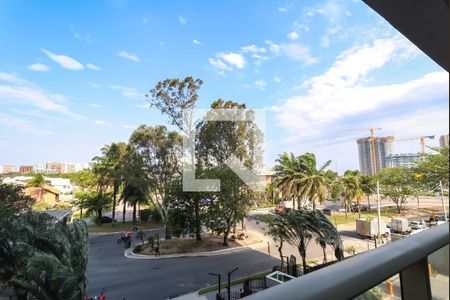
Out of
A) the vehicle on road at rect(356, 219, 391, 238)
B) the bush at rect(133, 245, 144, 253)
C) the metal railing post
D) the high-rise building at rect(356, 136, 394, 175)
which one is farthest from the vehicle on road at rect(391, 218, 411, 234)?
the high-rise building at rect(356, 136, 394, 175)

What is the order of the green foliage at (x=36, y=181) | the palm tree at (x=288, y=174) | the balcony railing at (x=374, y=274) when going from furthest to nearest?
1. the palm tree at (x=288, y=174)
2. the green foliage at (x=36, y=181)
3. the balcony railing at (x=374, y=274)

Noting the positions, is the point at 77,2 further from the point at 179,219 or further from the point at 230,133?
the point at 179,219

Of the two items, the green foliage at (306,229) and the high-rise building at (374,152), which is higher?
the high-rise building at (374,152)

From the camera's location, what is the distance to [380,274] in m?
0.32

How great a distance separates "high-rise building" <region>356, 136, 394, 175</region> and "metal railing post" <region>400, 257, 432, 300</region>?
986 inches

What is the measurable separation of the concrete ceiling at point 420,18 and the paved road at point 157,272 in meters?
6.89

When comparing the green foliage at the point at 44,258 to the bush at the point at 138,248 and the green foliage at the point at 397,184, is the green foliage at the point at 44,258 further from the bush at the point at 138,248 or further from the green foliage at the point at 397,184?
the green foliage at the point at 397,184

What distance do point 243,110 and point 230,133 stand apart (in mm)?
1240

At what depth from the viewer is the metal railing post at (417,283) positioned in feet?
1.49

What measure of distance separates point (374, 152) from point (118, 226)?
22.1 metres

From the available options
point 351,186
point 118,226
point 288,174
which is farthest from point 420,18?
point 118,226

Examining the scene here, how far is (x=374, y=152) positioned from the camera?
23.8m

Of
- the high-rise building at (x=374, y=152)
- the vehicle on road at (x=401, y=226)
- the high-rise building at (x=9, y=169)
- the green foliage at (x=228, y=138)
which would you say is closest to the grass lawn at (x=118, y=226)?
the high-rise building at (x=9, y=169)

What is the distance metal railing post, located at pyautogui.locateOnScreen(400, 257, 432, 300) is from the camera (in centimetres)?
45
